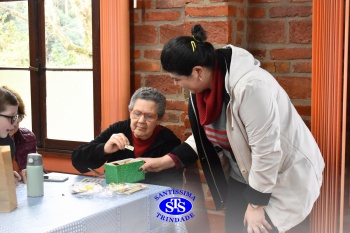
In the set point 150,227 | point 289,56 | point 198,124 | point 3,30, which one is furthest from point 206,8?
point 3,30

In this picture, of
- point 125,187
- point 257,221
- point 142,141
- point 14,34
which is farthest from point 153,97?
point 14,34

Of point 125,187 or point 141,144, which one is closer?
point 125,187

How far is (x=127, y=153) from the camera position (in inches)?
107

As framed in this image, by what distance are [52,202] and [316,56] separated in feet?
4.17

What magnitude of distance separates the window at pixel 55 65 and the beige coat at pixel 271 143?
4.31 ft

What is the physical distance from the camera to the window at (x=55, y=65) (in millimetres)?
3219

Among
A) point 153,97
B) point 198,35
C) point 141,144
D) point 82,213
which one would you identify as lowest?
point 82,213

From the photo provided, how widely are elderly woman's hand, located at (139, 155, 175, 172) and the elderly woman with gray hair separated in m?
0.06

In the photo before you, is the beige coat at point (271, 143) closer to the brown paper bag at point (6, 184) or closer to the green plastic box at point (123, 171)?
the green plastic box at point (123, 171)

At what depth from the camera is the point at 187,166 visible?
2645 millimetres

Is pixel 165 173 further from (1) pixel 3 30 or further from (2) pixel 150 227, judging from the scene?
(1) pixel 3 30

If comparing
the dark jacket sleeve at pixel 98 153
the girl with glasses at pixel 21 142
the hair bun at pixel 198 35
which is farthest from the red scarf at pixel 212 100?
the girl with glasses at pixel 21 142

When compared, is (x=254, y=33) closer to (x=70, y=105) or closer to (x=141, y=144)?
(x=141, y=144)

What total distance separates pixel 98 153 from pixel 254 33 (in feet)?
3.14
